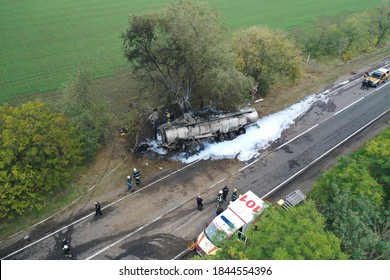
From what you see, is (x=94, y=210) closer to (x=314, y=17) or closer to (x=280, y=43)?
(x=280, y=43)

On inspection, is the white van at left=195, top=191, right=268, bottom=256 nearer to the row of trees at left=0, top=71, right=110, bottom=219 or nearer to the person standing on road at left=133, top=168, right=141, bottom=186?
the person standing on road at left=133, top=168, right=141, bottom=186

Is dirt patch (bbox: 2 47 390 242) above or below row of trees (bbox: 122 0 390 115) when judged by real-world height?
below

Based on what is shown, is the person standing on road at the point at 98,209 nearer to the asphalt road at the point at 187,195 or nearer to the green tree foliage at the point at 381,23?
the asphalt road at the point at 187,195

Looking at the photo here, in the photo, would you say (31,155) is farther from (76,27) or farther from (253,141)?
(76,27)

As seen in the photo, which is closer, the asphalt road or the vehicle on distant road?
the asphalt road

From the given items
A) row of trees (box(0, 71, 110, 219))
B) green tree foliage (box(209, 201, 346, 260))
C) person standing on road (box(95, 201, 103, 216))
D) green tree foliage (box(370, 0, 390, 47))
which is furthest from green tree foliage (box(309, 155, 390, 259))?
green tree foliage (box(370, 0, 390, 47))

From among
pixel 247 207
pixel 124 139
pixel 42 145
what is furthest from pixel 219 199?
pixel 42 145
